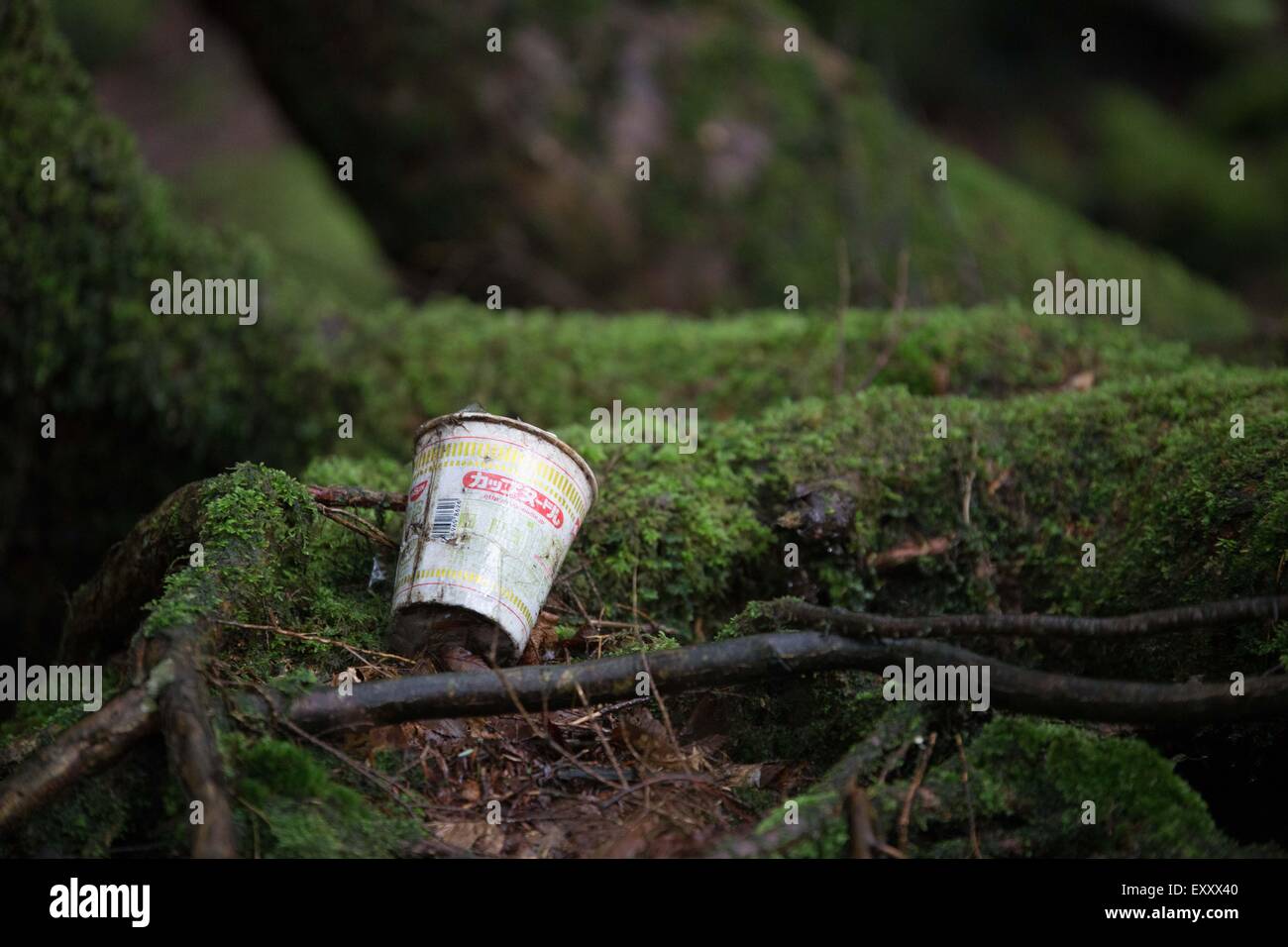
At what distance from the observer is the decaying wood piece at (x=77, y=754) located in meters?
2.21

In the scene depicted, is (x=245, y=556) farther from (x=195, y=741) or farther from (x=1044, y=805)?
(x=1044, y=805)

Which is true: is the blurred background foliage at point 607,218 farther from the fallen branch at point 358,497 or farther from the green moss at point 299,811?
the green moss at point 299,811

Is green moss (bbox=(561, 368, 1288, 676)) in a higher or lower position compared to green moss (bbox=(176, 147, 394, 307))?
lower

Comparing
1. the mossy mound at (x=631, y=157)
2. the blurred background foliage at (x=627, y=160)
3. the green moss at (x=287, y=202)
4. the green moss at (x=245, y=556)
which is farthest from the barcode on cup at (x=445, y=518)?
the green moss at (x=287, y=202)

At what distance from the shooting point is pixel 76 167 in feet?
14.4

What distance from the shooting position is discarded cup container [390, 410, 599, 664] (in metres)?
2.72

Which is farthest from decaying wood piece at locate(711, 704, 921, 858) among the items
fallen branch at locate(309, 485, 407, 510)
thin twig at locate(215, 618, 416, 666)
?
fallen branch at locate(309, 485, 407, 510)

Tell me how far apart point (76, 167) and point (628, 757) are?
3457 mm

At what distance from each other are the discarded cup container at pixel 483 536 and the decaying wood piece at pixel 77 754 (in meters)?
0.70

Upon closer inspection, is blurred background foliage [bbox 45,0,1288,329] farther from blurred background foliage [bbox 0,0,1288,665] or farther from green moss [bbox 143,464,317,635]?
green moss [bbox 143,464,317,635]

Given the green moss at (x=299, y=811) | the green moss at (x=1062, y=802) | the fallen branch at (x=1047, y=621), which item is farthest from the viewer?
the fallen branch at (x=1047, y=621)

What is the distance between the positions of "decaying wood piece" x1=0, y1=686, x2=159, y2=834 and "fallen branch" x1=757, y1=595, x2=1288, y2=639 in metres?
1.45

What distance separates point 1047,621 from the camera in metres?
2.50

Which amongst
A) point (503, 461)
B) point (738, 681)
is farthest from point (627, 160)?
point (738, 681)
